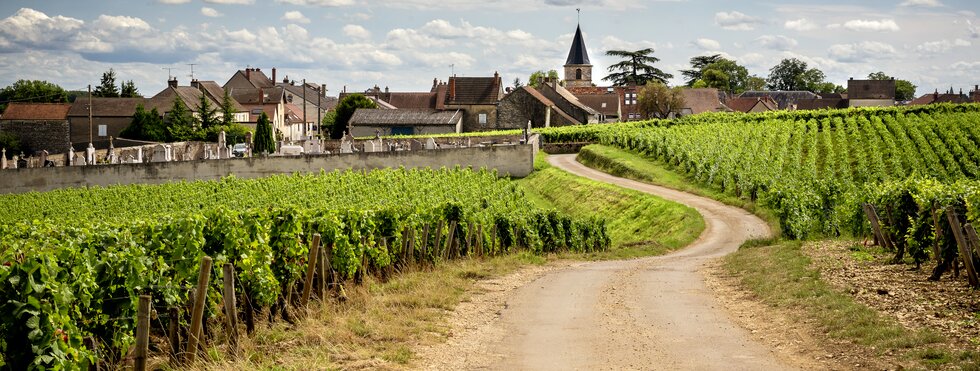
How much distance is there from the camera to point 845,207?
1144 inches

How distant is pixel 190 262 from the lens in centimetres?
1352

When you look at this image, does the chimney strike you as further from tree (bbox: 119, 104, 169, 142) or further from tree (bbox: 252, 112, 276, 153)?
tree (bbox: 252, 112, 276, 153)

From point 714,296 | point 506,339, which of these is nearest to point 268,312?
point 506,339

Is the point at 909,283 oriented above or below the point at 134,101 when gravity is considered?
below

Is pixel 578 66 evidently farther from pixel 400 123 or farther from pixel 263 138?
pixel 263 138

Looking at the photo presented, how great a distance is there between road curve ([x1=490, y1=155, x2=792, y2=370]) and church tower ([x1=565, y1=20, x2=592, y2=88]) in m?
123

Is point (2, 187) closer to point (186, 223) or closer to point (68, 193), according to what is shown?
point (68, 193)


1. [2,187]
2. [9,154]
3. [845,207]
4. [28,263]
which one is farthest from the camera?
[9,154]

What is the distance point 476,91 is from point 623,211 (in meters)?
52.6

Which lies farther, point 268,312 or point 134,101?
point 134,101

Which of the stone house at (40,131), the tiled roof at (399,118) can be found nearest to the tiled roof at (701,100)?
the tiled roof at (399,118)

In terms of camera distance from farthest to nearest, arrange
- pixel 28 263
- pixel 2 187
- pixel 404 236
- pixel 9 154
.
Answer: pixel 9 154 → pixel 2 187 → pixel 404 236 → pixel 28 263

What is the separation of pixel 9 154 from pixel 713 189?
56205 millimetres

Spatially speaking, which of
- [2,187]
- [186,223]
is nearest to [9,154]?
[2,187]
